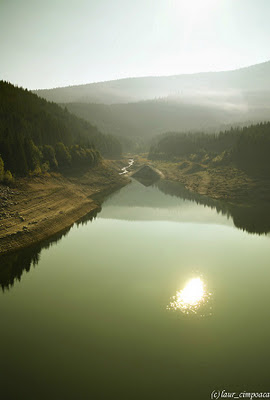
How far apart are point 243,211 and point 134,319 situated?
47.1 m

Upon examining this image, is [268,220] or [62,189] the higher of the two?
[62,189]

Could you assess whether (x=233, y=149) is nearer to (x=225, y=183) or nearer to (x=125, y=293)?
(x=225, y=183)

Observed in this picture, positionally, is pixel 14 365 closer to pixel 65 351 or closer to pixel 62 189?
pixel 65 351

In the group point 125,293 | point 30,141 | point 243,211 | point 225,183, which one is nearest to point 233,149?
point 225,183

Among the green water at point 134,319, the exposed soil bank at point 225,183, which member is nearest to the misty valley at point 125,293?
the green water at point 134,319

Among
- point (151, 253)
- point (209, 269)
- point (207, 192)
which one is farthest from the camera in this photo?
point (207, 192)

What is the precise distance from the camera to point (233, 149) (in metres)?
104

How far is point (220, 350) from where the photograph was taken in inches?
639

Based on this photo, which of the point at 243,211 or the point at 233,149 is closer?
the point at 243,211

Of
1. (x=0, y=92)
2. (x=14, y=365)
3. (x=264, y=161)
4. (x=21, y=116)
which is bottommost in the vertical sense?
(x=14, y=365)

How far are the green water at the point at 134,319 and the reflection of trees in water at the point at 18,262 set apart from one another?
0.13 m

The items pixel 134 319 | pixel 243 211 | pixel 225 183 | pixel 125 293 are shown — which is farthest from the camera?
pixel 225 183

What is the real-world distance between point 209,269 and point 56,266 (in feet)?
58.5

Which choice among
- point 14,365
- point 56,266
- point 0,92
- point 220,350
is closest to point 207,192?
point 56,266
